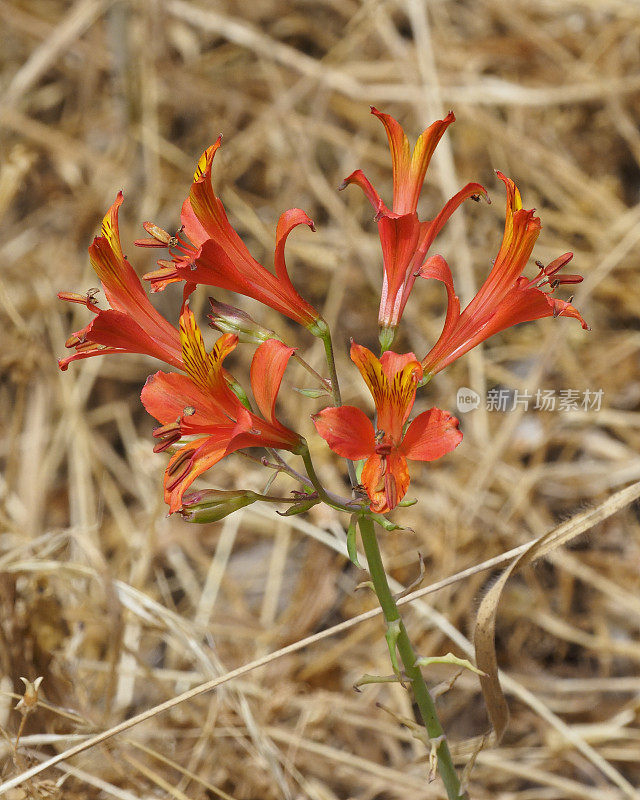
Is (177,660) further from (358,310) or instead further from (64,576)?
(358,310)

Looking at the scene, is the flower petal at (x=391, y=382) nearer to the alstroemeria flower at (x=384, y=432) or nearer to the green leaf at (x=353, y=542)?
the alstroemeria flower at (x=384, y=432)

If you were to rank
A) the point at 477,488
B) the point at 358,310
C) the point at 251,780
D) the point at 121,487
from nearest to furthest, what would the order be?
the point at 251,780 → the point at 477,488 → the point at 121,487 → the point at 358,310

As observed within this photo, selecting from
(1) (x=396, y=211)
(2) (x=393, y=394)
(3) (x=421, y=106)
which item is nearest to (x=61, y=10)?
(3) (x=421, y=106)

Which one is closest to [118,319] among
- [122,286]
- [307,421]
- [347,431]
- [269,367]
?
[122,286]

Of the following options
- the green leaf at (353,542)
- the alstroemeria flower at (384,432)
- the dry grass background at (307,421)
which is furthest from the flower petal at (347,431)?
the dry grass background at (307,421)

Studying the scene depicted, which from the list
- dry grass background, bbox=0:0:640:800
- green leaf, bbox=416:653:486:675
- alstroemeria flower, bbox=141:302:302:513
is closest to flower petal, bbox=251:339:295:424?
alstroemeria flower, bbox=141:302:302:513

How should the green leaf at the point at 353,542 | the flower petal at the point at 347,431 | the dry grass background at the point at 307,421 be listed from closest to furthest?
1. the flower petal at the point at 347,431
2. the green leaf at the point at 353,542
3. the dry grass background at the point at 307,421

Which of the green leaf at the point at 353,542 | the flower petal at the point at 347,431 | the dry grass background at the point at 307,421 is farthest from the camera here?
the dry grass background at the point at 307,421
